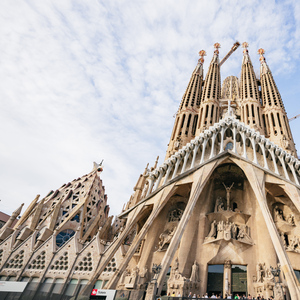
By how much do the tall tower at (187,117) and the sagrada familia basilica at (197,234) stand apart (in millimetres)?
5810

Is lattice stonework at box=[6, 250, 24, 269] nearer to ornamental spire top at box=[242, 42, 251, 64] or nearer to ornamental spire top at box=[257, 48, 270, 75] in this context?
ornamental spire top at box=[257, 48, 270, 75]

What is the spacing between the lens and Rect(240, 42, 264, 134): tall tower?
25.6 meters

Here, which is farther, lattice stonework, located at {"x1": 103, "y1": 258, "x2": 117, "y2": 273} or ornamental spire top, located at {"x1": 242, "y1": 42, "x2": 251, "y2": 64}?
ornamental spire top, located at {"x1": 242, "y1": 42, "x2": 251, "y2": 64}

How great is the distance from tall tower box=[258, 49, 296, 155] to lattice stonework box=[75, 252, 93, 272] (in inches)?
753

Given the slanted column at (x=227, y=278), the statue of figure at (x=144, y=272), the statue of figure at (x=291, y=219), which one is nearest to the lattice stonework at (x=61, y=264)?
the statue of figure at (x=144, y=272)

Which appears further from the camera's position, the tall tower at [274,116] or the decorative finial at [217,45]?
the decorative finial at [217,45]

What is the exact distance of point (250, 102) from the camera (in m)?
27.7

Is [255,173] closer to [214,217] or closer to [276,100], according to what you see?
[214,217]

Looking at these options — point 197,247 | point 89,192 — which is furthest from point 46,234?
point 197,247

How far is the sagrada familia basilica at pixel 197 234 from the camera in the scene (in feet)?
46.5

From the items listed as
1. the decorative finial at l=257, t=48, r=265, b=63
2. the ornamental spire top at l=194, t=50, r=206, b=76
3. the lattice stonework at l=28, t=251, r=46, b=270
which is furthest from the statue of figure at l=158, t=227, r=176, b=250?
the decorative finial at l=257, t=48, r=265, b=63

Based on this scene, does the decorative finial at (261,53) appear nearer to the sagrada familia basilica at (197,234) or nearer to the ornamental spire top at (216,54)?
the ornamental spire top at (216,54)

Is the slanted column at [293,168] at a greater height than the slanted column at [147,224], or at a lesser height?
greater

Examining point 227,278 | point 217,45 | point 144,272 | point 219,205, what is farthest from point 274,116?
point 217,45
